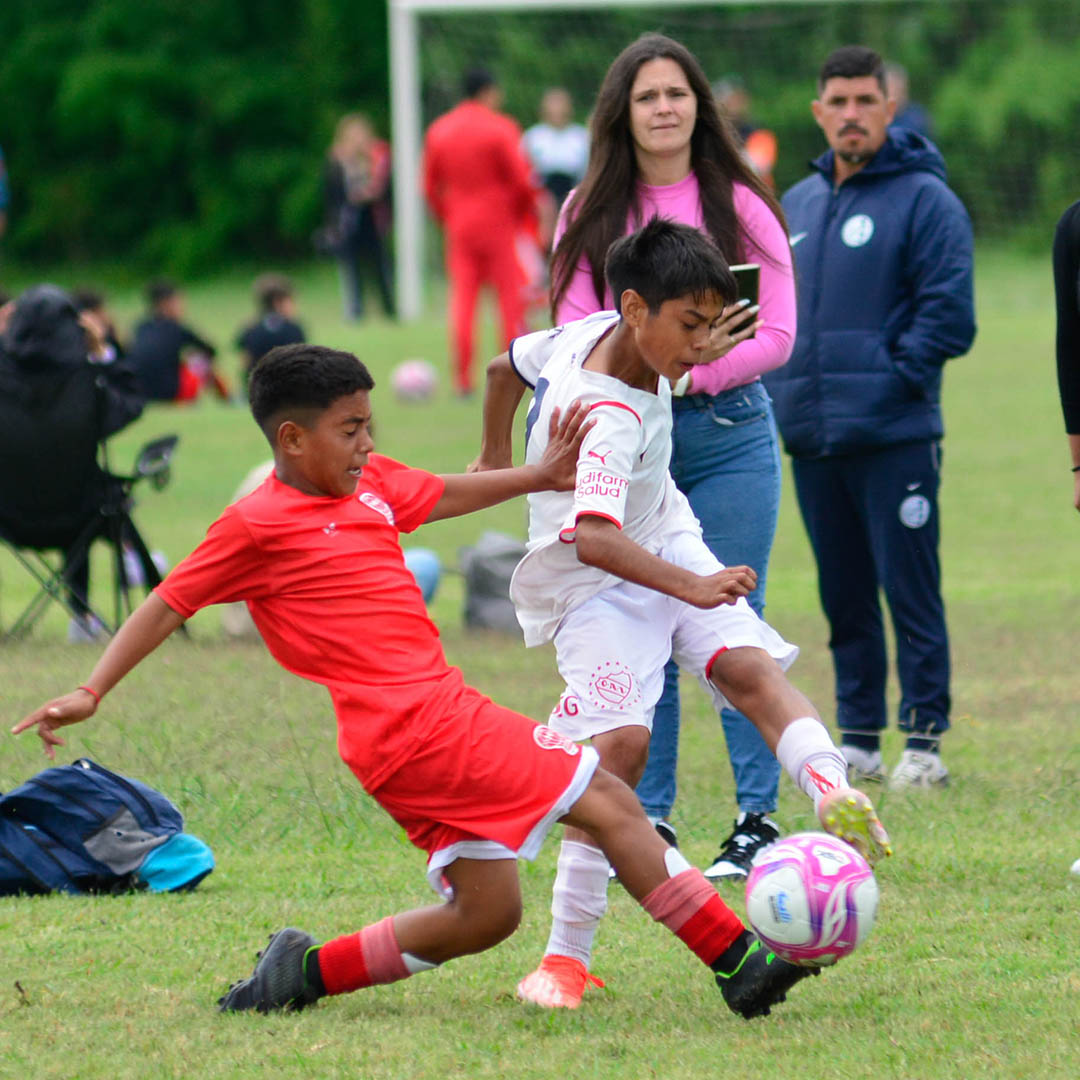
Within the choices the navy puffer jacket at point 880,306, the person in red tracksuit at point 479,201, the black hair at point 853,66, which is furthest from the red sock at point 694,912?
the person in red tracksuit at point 479,201

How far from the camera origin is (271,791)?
19.4ft

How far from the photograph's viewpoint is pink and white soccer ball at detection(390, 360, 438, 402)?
16.7 m

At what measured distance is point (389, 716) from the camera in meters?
3.64

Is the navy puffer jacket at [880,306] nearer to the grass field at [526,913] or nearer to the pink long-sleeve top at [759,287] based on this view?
the pink long-sleeve top at [759,287]

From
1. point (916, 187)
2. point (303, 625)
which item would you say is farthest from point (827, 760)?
point (916, 187)

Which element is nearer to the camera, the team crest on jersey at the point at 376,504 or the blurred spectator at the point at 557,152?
the team crest on jersey at the point at 376,504

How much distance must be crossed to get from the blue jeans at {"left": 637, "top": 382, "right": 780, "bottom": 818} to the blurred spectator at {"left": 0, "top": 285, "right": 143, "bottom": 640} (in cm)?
414

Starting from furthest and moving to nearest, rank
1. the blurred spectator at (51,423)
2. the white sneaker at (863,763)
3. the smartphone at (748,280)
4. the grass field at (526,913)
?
the blurred spectator at (51,423) < the white sneaker at (863,763) < the smartphone at (748,280) < the grass field at (526,913)

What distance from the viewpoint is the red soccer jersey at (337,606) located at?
12.0 feet

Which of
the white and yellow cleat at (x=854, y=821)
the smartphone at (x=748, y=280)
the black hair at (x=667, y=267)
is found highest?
the black hair at (x=667, y=267)

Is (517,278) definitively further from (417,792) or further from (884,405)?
(417,792)

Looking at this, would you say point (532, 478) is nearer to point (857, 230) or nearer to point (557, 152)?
point (857, 230)

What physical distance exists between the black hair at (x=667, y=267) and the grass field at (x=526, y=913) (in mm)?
1522

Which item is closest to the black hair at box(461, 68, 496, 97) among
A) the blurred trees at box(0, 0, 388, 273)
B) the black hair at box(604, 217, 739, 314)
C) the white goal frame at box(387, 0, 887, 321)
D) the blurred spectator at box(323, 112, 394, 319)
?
the white goal frame at box(387, 0, 887, 321)
